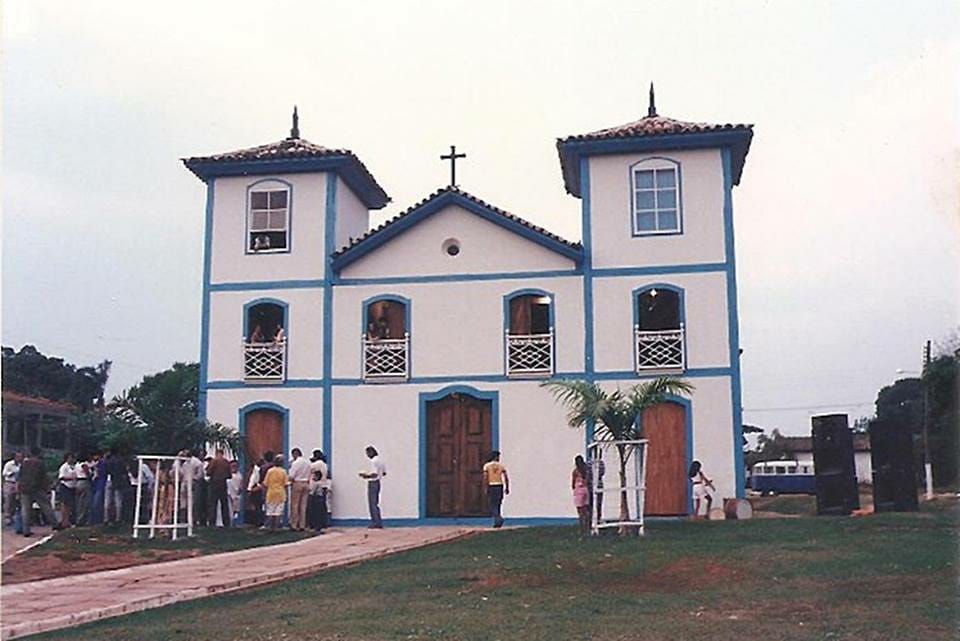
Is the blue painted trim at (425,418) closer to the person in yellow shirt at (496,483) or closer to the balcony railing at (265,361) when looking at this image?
the person in yellow shirt at (496,483)

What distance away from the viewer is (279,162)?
22.1 metres

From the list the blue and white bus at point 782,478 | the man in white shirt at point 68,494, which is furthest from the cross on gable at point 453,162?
the blue and white bus at point 782,478

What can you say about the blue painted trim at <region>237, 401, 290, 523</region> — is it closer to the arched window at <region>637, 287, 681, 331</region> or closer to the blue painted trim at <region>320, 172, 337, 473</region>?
the blue painted trim at <region>320, 172, 337, 473</region>

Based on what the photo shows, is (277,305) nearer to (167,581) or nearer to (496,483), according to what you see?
(496,483)

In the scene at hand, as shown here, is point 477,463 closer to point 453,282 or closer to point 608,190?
point 453,282

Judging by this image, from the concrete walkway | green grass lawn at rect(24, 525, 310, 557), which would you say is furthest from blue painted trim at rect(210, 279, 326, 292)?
the concrete walkway

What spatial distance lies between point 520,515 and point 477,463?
4.07 ft

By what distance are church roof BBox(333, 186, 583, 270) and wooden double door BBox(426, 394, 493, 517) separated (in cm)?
306

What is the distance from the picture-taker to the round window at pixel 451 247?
70.7 feet

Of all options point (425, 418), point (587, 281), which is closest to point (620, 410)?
point (587, 281)

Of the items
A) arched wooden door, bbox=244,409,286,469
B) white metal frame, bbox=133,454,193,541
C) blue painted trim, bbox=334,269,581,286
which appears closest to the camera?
white metal frame, bbox=133,454,193,541

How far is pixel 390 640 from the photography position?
784 cm

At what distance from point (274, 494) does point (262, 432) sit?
353cm

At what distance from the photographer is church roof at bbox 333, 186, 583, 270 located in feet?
68.9
